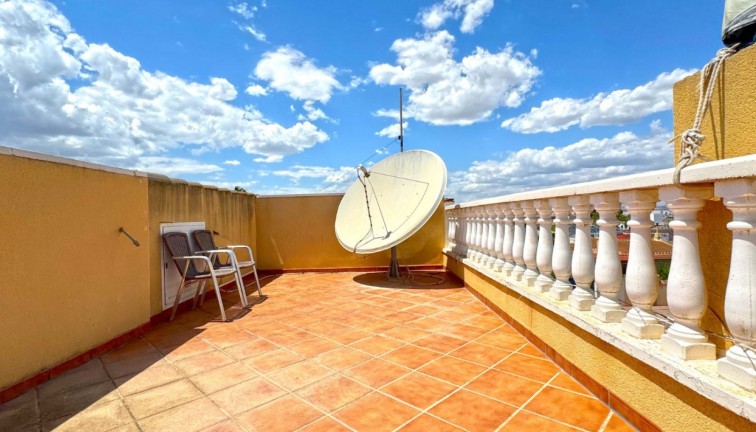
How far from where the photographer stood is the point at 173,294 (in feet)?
14.1

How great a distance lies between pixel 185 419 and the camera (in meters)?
1.95

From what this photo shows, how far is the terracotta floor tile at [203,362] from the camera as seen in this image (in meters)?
2.61

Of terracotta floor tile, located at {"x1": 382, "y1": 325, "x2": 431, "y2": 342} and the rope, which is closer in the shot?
the rope

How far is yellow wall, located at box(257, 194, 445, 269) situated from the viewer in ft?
24.9

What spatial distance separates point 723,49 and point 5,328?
413 cm

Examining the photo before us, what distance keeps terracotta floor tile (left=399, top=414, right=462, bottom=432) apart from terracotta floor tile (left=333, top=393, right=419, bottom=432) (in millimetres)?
49

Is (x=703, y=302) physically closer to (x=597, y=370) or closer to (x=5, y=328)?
(x=597, y=370)

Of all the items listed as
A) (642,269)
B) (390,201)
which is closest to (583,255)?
(642,269)

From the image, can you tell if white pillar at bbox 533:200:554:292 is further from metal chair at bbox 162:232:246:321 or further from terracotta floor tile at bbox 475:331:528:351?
metal chair at bbox 162:232:246:321

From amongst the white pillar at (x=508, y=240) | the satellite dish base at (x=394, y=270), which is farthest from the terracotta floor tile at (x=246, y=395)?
the satellite dish base at (x=394, y=270)

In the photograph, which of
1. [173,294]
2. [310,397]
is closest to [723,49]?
[310,397]

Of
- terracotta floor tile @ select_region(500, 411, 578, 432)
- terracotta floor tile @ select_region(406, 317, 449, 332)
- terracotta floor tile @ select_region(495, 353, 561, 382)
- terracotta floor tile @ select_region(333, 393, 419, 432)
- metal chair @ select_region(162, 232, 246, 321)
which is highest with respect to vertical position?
metal chair @ select_region(162, 232, 246, 321)

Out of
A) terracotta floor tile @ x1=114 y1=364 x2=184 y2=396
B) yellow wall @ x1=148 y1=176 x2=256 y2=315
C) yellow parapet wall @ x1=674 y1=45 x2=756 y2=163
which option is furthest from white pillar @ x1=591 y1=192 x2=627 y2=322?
yellow wall @ x1=148 y1=176 x2=256 y2=315

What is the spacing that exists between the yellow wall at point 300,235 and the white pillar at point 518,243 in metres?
4.39
